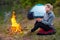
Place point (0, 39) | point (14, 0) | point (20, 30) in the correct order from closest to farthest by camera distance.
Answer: point (0, 39)
point (20, 30)
point (14, 0)

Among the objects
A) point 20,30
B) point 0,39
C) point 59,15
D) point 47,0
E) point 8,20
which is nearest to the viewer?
point 0,39

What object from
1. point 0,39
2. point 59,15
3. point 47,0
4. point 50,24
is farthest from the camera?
point 47,0

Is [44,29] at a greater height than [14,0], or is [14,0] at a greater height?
[14,0]

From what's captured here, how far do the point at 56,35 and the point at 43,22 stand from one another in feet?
1.83

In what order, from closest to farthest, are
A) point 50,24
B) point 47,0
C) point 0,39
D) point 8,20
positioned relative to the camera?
point 0,39, point 50,24, point 8,20, point 47,0

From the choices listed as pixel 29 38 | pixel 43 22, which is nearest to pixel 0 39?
pixel 29 38

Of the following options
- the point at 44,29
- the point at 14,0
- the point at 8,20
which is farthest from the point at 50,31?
the point at 14,0

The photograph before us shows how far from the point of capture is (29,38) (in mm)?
7996

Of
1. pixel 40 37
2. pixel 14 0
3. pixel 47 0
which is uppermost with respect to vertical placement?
pixel 14 0

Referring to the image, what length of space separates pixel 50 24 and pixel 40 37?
0.56 m

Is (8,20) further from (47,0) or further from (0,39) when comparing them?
(0,39)

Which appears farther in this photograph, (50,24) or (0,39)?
(50,24)

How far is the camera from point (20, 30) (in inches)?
356

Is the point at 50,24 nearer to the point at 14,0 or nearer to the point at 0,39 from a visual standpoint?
the point at 0,39
